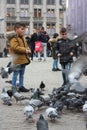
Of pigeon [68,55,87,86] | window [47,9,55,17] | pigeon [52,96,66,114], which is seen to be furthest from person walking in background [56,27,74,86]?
window [47,9,55,17]

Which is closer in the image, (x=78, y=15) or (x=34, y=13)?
(x=78, y=15)

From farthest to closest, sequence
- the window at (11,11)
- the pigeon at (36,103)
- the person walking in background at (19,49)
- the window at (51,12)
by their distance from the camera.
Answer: the window at (51,12) → the window at (11,11) → the person walking in background at (19,49) → the pigeon at (36,103)

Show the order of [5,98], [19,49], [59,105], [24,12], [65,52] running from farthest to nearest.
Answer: [24,12] → [65,52] → [19,49] → [5,98] → [59,105]

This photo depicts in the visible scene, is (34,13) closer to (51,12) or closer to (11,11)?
(51,12)

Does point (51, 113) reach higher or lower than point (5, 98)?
higher

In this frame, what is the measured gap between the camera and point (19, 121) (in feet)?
25.1

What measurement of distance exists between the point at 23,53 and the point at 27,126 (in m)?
4.14

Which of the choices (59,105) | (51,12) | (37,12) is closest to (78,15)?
(59,105)

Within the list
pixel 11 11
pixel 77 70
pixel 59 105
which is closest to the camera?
pixel 77 70

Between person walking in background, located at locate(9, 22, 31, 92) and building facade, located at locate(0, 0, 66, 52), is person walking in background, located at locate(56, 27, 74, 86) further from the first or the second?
building facade, located at locate(0, 0, 66, 52)

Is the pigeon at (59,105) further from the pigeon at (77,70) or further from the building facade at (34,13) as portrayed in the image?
the building facade at (34,13)

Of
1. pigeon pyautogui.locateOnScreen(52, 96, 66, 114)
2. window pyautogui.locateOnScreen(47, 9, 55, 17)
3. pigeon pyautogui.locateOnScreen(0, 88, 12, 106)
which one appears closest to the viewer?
pigeon pyautogui.locateOnScreen(52, 96, 66, 114)

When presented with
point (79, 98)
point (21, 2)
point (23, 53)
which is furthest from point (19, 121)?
point (21, 2)

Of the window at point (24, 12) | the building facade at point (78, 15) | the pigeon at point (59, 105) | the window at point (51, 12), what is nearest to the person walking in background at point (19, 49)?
the pigeon at point (59, 105)
